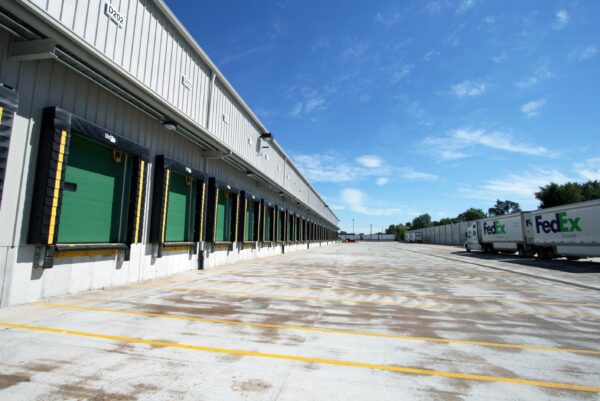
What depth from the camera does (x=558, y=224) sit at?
23828 mm

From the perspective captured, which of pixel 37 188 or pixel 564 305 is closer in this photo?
pixel 37 188

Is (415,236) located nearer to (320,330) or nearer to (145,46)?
(145,46)

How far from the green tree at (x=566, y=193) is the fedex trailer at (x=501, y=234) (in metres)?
43.8

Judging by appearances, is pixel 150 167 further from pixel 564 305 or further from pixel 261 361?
pixel 564 305

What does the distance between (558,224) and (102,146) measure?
2897 cm

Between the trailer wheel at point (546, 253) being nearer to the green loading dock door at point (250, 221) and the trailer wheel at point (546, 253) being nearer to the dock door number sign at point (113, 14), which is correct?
the green loading dock door at point (250, 221)

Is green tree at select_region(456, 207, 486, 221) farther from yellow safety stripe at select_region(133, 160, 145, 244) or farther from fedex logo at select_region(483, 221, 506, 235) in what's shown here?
yellow safety stripe at select_region(133, 160, 145, 244)

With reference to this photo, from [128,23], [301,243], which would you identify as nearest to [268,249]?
[301,243]

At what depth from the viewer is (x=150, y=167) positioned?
11.0 m

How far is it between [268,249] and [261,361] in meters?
21.9

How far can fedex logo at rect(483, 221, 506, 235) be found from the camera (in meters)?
32.0

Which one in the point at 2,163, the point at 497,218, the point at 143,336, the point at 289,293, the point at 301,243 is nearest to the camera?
the point at 143,336

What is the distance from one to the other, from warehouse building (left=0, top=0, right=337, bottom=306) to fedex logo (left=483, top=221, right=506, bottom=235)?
29.2 m

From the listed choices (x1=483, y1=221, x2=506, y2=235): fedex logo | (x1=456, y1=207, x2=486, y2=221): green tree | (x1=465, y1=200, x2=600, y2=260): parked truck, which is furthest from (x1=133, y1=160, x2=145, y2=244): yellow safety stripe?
(x1=456, y1=207, x2=486, y2=221): green tree
